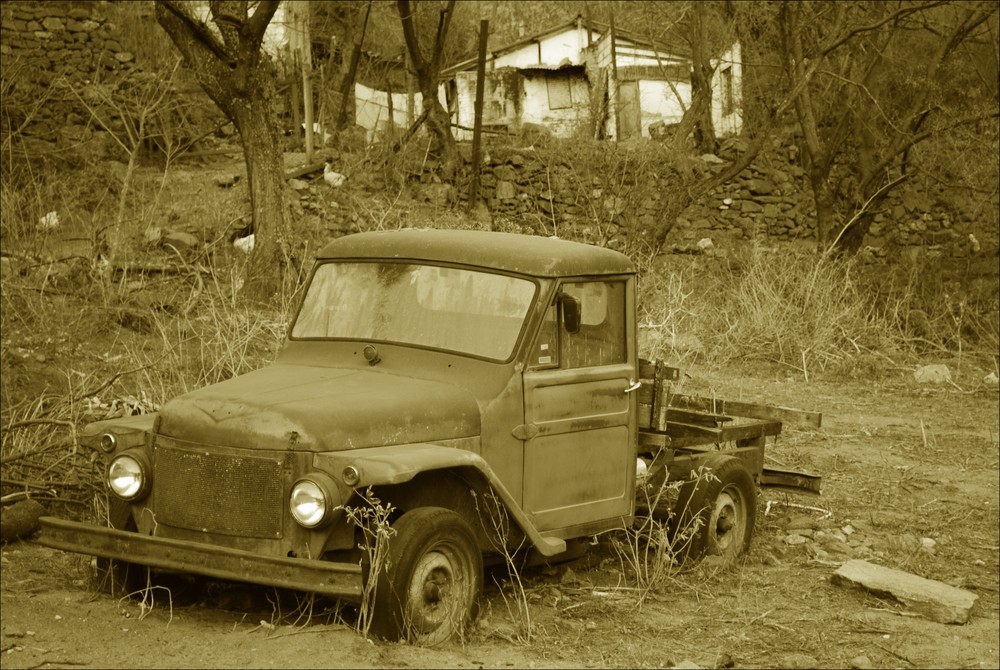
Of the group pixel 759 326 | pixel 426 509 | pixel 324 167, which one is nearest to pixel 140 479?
pixel 426 509

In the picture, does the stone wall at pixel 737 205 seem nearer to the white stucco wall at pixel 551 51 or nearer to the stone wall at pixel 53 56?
the stone wall at pixel 53 56

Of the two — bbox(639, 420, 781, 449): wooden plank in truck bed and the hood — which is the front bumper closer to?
the hood

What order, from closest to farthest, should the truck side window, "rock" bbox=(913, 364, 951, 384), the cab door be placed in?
the cab door, the truck side window, "rock" bbox=(913, 364, 951, 384)

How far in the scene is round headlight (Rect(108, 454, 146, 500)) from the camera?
5.05m

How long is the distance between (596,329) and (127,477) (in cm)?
233

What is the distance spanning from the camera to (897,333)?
1465 centimetres

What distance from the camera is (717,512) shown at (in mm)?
6660

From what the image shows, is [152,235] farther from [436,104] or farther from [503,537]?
[503,537]

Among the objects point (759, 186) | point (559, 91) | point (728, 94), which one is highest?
point (559, 91)

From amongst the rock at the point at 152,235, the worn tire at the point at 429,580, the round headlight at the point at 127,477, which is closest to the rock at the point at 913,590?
the worn tire at the point at 429,580

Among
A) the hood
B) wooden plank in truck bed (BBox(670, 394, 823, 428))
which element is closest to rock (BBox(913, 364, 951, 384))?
wooden plank in truck bed (BBox(670, 394, 823, 428))

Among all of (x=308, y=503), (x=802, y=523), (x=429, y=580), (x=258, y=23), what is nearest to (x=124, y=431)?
(x=308, y=503)

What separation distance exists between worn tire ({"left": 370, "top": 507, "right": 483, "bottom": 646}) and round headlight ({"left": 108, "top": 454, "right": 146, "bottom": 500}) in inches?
44.8

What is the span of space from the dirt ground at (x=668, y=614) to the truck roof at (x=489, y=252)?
1581 mm
